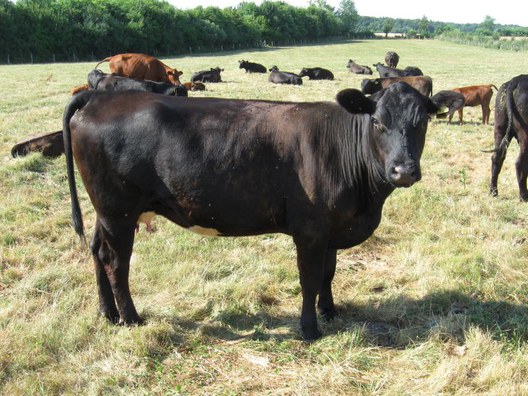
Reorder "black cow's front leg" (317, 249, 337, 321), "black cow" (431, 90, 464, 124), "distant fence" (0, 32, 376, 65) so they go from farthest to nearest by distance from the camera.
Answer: "distant fence" (0, 32, 376, 65) < "black cow's front leg" (317, 249, 337, 321) < "black cow" (431, 90, 464, 124)

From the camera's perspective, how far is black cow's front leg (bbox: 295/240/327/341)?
383cm

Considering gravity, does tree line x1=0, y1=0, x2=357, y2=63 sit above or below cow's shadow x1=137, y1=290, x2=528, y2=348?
above

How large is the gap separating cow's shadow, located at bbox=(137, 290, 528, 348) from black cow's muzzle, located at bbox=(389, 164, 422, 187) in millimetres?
1339

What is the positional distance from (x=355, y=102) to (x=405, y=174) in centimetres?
72

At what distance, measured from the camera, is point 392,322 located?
433 cm

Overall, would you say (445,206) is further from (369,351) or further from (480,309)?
(369,351)

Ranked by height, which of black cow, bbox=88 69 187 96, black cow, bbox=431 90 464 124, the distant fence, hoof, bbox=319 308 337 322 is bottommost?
hoof, bbox=319 308 337 322

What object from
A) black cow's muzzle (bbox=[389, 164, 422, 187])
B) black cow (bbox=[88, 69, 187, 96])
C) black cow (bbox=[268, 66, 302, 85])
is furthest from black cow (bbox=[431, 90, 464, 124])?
black cow (bbox=[268, 66, 302, 85])

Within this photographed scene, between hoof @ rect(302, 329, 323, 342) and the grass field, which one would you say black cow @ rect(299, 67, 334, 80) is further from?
hoof @ rect(302, 329, 323, 342)

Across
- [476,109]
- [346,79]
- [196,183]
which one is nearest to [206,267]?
[196,183]

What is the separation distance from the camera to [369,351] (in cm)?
385

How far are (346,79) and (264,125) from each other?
81.6 feet

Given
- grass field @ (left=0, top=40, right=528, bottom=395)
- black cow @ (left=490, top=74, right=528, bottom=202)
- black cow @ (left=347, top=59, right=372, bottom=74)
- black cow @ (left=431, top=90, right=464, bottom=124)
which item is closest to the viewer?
grass field @ (left=0, top=40, right=528, bottom=395)

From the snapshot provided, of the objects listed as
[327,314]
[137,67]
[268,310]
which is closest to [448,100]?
[327,314]
